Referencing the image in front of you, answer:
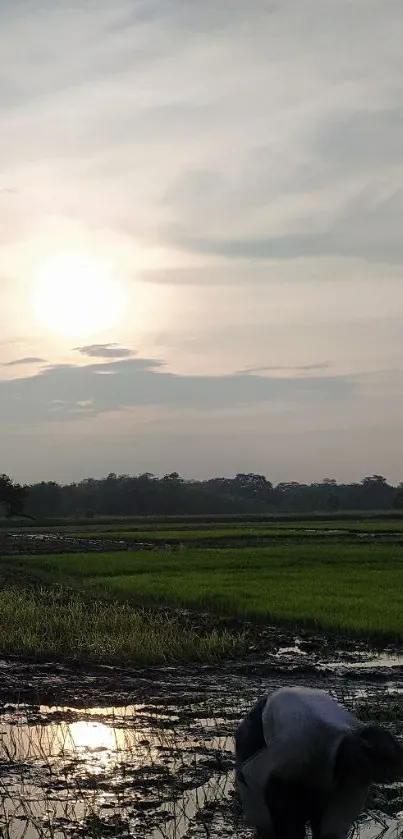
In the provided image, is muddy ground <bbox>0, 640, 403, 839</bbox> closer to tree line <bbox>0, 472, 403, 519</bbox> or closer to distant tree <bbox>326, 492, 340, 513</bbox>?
tree line <bbox>0, 472, 403, 519</bbox>

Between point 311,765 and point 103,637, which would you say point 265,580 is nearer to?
point 103,637

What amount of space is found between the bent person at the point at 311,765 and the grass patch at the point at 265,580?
328 inches

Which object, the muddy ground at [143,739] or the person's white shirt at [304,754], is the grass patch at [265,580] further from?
the person's white shirt at [304,754]

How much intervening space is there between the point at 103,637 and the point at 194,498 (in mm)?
88915

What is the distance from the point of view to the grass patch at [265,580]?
512 inches

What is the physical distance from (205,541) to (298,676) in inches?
960

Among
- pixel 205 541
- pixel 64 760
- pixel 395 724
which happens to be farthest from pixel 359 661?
pixel 205 541

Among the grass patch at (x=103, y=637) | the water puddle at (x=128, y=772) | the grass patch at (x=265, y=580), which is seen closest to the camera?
the water puddle at (x=128, y=772)

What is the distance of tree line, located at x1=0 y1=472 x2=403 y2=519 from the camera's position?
92.4 metres

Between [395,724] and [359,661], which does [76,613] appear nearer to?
[359,661]

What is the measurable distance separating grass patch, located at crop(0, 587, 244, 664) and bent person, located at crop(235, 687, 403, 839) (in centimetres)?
659

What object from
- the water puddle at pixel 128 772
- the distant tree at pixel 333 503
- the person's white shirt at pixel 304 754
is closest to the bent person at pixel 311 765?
the person's white shirt at pixel 304 754

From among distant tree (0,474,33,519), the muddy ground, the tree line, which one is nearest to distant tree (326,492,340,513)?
the tree line

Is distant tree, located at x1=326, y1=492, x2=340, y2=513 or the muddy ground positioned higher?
distant tree, located at x1=326, y1=492, x2=340, y2=513
